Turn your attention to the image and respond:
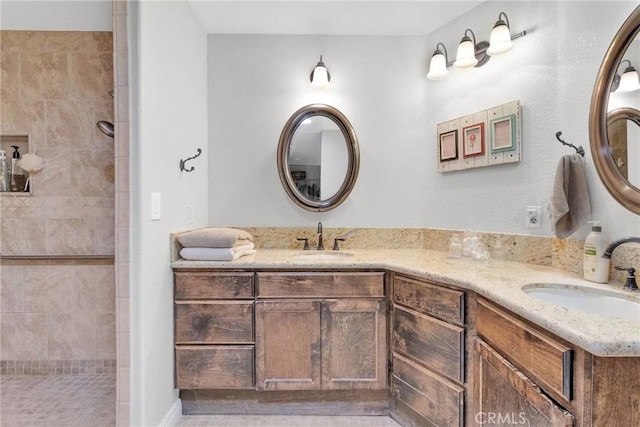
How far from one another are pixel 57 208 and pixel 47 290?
57cm

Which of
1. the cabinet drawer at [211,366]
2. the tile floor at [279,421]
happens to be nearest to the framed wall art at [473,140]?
the tile floor at [279,421]

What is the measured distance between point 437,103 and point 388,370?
5.84ft

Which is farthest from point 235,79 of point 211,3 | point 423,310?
point 423,310

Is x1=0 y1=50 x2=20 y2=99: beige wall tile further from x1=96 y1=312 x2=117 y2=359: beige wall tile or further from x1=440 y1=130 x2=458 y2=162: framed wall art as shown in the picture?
x1=440 y1=130 x2=458 y2=162: framed wall art

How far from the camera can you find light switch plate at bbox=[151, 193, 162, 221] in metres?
1.61

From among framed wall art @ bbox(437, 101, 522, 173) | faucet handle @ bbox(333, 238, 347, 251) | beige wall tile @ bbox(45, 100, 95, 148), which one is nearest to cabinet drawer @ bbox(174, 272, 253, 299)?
faucet handle @ bbox(333, 238, 347, 251)

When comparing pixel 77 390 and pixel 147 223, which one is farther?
pixel 77 390

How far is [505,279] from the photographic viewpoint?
140 cm

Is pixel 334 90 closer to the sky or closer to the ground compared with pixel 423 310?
closer to the sky

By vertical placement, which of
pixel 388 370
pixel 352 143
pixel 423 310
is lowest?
pixel 388 370

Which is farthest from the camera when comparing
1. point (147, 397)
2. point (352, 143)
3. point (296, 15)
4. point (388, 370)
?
point (352, 143)

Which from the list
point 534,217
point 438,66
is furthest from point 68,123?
point 534,217

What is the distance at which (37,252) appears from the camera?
90.2 inches

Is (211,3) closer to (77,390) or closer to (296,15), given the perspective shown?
(296,15)
